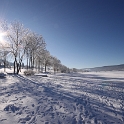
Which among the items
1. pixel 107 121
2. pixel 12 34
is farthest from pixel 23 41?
pixel 107 121

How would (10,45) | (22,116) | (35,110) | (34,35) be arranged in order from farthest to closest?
(34,35) < (10,45) < (35,110) < (22,116)

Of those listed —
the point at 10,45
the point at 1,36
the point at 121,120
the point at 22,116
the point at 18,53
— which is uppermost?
the point at 1,36

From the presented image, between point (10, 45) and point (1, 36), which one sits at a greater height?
point (1, 36)

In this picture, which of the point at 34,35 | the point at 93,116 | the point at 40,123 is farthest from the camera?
the point at 34,35

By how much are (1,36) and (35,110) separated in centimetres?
3171

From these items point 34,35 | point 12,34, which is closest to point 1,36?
point 12,34

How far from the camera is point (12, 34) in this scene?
31266 millimetres

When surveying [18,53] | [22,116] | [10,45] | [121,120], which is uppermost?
[10,45]

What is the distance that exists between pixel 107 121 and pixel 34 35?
3636 cm

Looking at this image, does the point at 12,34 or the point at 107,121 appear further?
the point at 12,34

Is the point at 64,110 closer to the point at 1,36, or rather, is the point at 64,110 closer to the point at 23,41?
the point at 23,41

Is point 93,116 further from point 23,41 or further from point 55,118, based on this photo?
point 23,41

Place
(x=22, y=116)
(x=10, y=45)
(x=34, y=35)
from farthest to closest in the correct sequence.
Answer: (x=34, y=35) < (x=10, y=45) < (x=22, y=116)

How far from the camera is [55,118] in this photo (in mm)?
5191
